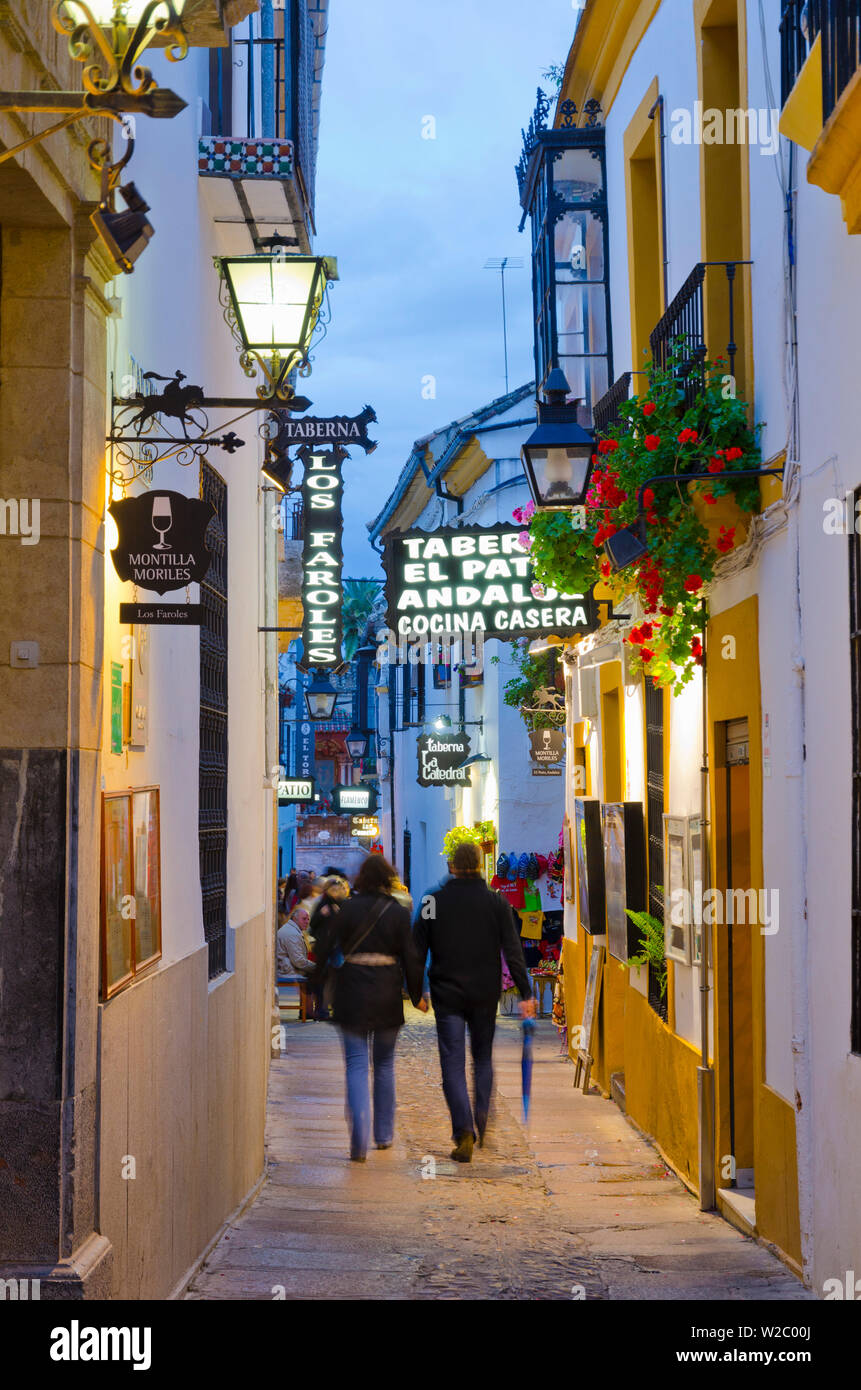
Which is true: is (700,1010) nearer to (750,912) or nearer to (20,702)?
(750,912)

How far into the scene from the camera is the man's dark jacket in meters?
8.73

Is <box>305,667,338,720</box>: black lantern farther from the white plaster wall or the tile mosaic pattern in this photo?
the tile mosaic pattern

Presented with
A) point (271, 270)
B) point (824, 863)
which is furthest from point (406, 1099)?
point (271, 270)

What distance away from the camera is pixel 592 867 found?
514 inches

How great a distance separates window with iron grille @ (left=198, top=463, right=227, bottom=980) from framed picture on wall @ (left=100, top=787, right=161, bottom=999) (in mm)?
1954

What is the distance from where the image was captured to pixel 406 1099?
1338 centimetres

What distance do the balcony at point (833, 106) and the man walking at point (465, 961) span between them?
441 cm

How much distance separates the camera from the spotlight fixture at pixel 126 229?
219 inches

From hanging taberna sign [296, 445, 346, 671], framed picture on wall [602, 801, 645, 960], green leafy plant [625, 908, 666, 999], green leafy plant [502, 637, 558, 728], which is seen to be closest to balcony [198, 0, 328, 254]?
framed picture on wall [602, 801, 645, 960]

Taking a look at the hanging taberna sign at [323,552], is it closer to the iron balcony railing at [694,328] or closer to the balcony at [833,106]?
the iron balcony railing at [694,328]

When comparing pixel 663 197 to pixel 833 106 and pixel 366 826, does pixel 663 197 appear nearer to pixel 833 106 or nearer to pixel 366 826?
pixel 833 106

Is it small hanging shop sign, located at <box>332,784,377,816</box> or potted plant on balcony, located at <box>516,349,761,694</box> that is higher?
potted plant on balcony, located at <box>516,349,761,694</box>

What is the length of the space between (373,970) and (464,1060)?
2.50 feet

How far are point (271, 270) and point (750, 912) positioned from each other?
13.6ft
